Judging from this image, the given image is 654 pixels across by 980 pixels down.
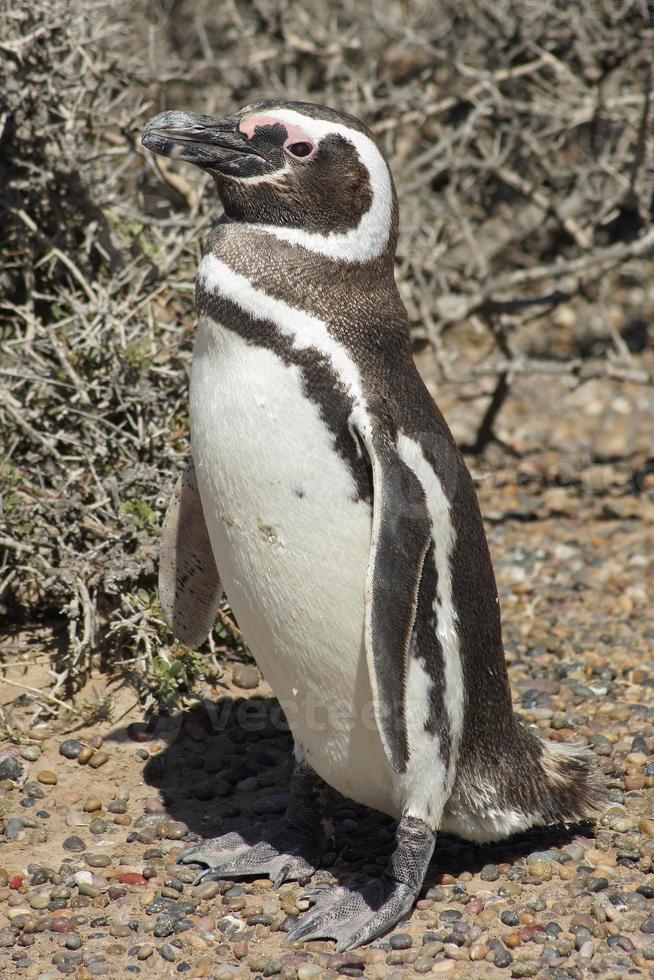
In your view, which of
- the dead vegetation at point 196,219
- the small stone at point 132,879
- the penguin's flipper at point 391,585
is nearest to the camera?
the penguin's flipper at point 391,585

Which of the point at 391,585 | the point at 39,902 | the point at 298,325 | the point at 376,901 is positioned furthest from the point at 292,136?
the point at 39,902

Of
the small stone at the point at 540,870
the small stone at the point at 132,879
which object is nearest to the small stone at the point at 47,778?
the small stone at the point at 132,879

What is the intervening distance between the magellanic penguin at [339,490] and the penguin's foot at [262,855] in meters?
0.15

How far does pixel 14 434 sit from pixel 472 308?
2.51 m

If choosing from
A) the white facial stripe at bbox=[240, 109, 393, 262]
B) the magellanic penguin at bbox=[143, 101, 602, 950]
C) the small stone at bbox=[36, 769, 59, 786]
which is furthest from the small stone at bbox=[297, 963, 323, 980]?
the white facial stripe at bbox=[240, 109, 393, 262]

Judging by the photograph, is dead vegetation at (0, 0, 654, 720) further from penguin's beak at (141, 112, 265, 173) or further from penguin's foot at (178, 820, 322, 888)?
penguin's beak at (141, 112, 265, 173)

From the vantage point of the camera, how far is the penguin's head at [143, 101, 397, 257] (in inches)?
103

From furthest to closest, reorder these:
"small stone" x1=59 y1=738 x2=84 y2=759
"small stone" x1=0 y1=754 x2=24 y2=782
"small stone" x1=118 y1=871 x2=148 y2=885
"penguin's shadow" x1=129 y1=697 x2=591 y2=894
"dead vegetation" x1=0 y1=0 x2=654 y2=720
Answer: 1. "dead vegetation" x1=0 y1=0 x2=654 y2=720
2. "small stone" x1=59 y1=738 x2=84 y2=759
3. "small stone" x1=0 y1=754 x2=24 y2=782
4. "penguin's shadow" x1=129 y1=697 x2=591 y2=894
5. "small stone" x1=118 y1=871 x2=148 y2=885

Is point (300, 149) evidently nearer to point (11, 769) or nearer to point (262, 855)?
point (262, 855)

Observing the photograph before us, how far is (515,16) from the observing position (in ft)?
19.2

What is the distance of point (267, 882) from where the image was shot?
2932 mm

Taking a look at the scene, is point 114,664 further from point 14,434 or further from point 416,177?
point 416,177

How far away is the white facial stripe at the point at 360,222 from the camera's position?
2.62 meters

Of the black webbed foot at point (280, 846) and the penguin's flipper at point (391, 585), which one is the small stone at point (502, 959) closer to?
the penguin's flipper at point (391, 585)
